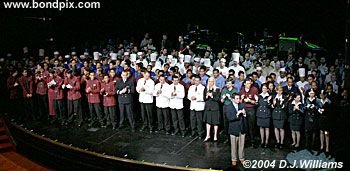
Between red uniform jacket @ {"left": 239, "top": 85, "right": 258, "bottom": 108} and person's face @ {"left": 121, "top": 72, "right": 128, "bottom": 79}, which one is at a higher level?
person's face @ {"left": 121, "top": 72, "right": 128, "bottom": 79}

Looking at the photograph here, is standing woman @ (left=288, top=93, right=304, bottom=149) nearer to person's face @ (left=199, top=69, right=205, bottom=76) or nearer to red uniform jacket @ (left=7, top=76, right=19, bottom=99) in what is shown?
person's face @ (left=199, top=69, right=205, bottom=76)

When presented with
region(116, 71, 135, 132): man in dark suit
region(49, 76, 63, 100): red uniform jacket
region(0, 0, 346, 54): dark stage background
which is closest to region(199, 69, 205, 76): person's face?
region(116, 71, 135, 132): man in dark suit

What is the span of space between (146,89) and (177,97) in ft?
2.93

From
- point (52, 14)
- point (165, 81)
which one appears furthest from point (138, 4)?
point (165, 81)

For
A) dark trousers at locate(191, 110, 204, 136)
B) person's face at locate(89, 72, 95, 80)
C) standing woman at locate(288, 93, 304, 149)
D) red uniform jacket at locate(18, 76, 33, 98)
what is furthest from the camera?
red uniform jacket at locate(18, 76, 33, 98)

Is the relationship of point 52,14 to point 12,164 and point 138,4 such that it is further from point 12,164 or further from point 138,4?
point 12,164

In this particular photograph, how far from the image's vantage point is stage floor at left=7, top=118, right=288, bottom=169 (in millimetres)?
9742

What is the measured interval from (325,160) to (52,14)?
1346cm

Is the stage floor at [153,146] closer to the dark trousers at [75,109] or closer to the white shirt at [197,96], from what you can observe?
the dark trousers at [75,109]

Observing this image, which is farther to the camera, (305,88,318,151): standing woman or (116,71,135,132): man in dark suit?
(116,71,135,132): man in dark suit

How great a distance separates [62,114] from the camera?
A: 12719 millimetres

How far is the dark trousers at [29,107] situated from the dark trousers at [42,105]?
0.73 ft

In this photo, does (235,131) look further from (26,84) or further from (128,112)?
(26,84)

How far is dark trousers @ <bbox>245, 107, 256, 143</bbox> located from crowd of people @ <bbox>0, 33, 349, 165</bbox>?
1 cm
